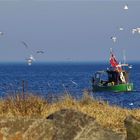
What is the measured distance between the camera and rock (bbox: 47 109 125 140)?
12711 millimetres

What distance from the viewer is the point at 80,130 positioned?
1284 cm

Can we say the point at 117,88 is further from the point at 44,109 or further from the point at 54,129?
the point at 54,129

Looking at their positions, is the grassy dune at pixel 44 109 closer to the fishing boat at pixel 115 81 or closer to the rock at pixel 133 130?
the rock at pixel 133 130

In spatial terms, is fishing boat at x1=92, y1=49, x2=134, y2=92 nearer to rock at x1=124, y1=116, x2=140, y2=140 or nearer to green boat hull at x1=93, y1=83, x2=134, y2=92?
green boat hull at x1=93, y1=83, x2=134, y2=92

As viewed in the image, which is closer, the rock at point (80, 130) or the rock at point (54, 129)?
the rock at point (54, 129)

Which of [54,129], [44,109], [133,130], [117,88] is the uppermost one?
[44,109]

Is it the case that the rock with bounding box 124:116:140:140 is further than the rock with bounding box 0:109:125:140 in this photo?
Yes

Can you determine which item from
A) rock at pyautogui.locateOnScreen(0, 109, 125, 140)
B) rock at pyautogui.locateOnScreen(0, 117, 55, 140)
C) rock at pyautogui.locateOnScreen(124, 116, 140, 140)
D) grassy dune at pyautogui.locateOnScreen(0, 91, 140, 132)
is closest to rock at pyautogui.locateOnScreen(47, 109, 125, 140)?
rock at pyautogui.locateOnScreen(0, 109, 125, 140)

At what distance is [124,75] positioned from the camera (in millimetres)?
94562

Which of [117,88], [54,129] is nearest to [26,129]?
[54,129]

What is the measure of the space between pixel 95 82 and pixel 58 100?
76.7 metres

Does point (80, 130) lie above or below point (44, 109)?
below

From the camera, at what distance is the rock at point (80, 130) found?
41.7ft

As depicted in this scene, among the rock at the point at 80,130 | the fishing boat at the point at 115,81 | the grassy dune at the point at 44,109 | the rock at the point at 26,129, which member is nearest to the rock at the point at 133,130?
the rock at the point at 80,130
